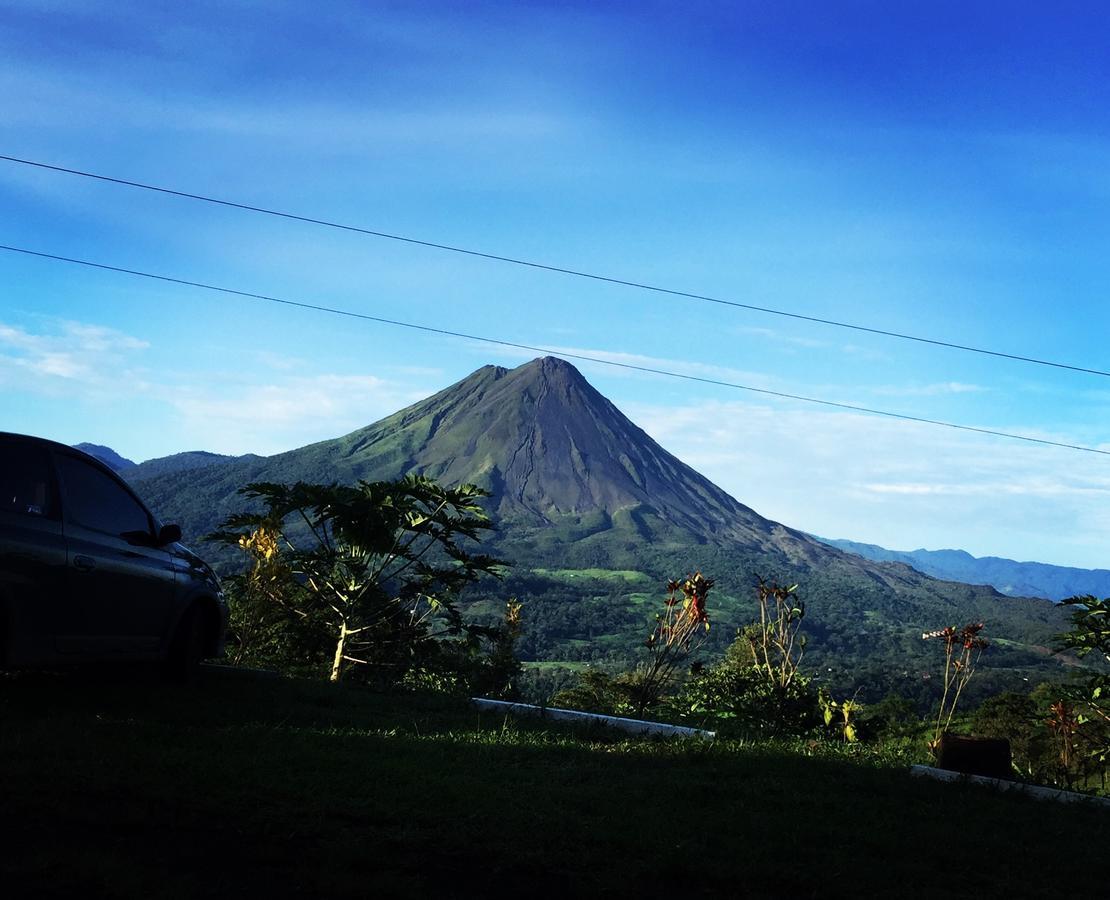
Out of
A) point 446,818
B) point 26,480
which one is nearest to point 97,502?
point 26,480

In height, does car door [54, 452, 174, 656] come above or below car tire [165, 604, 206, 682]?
above

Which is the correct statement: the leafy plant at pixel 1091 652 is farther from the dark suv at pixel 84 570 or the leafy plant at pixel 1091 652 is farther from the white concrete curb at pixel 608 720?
→ the dark suv at pixel 84 570

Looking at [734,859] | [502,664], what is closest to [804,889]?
[734,859]

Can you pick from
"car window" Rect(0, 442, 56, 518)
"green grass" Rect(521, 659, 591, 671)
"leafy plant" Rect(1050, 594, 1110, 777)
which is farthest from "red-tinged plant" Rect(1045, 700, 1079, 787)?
"green grass" Rect(521, 659, 591, 671)

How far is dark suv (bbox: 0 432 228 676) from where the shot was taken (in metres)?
5.72

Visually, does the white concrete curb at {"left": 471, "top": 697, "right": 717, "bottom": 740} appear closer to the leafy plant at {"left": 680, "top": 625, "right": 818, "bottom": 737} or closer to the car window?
the leafy plant at {"left": 680, "top": 625, "right": 818, "bottom": 737}

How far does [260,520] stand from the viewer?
40.3ft

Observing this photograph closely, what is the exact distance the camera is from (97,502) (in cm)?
681

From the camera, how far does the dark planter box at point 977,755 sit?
734 centimetres

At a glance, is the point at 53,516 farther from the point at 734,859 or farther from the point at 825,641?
the point at 825,641

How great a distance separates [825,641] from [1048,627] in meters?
46.1

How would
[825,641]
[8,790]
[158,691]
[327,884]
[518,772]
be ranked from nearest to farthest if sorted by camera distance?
[327,884] < [8,790] < [518,772] < [158,691] < [825,641]

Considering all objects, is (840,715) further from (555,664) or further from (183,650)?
(555,664)

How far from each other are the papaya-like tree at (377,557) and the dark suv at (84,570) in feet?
11.0
